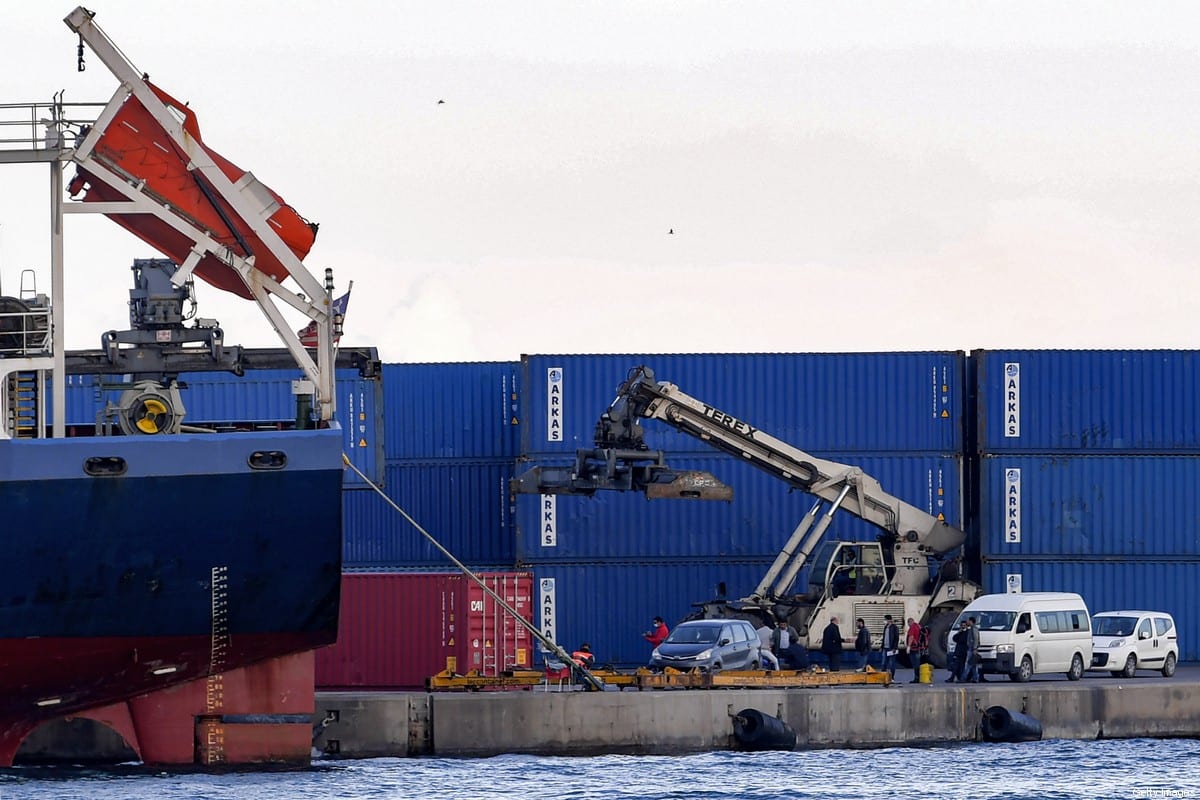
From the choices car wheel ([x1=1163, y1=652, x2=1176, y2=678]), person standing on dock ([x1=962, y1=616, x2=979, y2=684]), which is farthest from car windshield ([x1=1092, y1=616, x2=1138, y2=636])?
person standing on dock ([x1=962, y1=616, x2=979, y2=684])

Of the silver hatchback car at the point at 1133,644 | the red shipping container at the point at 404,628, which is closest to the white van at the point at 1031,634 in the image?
the silver hatchback car at the point at 1133,644

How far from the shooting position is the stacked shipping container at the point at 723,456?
1914 inches

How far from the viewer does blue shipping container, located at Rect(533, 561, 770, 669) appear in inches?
1898

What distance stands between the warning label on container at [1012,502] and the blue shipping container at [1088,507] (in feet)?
0.07

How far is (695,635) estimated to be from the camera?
42.1 m

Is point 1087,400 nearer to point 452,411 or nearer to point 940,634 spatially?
point 940,634

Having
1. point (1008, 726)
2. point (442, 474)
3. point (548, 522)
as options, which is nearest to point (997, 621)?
point (1008, 726)

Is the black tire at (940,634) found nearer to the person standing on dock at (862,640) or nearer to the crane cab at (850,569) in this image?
the crane cab at (850,569)

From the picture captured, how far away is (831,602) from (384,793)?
12.8 metres

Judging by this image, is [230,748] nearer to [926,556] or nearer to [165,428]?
[165,428]

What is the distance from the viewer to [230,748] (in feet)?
120

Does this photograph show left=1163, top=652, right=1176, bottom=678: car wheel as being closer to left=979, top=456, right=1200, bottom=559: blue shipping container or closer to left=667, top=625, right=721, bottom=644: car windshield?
left=979, top=456, right=1200, bottom=559: blue shipping container

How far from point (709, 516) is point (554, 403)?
4.11 meters

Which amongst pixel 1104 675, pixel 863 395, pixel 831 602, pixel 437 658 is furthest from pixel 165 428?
pixel 1104 675
